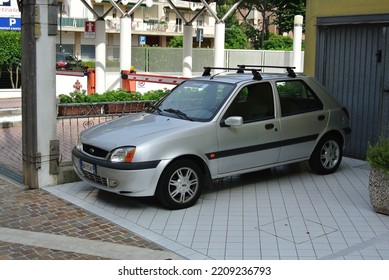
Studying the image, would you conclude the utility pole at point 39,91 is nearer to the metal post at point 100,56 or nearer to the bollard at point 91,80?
the metal post at point 100,56

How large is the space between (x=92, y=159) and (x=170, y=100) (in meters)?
1.74

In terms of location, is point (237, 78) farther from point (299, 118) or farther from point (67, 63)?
point (67, 63)

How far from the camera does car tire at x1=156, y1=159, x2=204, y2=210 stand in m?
7.14

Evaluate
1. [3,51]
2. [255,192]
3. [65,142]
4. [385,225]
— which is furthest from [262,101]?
[3,51]

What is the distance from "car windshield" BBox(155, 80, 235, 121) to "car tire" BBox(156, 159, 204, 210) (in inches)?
30.8

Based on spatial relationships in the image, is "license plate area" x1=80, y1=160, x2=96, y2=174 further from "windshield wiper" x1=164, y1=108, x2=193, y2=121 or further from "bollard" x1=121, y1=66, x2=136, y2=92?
"bollard" x1=121, y1=66, x2=136, y2=92

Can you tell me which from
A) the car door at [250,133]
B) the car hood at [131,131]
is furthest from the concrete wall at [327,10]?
the car hood at [131,131]

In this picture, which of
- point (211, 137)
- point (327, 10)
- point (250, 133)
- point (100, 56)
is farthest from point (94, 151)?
point (100, 56)

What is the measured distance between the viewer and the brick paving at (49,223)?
586cm

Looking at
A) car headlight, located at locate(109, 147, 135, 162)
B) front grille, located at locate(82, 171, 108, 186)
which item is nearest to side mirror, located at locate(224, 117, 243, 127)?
car headlight, located at locate(109, 147, 135, 162)

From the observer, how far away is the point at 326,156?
30.3 feet

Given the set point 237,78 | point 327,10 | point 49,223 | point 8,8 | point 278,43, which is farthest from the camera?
point 278,43

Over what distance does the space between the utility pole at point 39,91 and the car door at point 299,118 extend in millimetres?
3383

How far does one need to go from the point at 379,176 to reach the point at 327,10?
4.74 m
